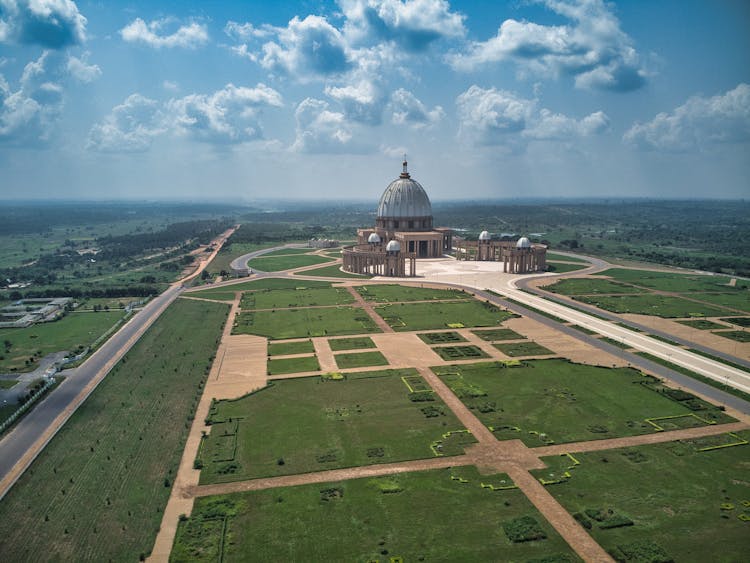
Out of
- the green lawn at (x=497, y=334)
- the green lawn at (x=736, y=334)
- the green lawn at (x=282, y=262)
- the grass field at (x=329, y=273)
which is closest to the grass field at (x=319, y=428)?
the green lawn at (x=497, y=334)

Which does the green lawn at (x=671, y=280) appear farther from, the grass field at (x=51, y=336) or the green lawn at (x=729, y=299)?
the grass field at (x=51, y=336)

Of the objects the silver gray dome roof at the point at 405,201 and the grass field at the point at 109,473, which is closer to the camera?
the grass field at the point at 109,473

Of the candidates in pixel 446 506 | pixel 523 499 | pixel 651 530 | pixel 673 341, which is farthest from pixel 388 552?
pixel 673 341

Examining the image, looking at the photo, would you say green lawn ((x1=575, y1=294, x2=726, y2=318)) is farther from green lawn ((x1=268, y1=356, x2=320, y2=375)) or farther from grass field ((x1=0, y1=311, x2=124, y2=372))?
grass field ((x1=0, y1=311, x2=124, y2=372))

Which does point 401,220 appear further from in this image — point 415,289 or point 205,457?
point 205,457

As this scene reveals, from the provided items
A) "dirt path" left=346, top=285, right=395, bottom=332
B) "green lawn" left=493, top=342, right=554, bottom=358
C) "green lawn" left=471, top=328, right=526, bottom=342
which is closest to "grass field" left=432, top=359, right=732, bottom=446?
"green lawn" left=493, top=342, right=554, bottom=358

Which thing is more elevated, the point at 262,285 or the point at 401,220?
the point at 401,220
